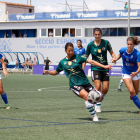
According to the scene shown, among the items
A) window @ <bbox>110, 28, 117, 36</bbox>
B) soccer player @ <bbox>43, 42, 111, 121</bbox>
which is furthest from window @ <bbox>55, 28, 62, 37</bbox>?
soccer player @ <bbox>43, 42, 111, 121</bbox>

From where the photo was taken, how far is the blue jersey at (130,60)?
8.70 m

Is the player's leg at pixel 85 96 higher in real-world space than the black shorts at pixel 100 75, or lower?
lower

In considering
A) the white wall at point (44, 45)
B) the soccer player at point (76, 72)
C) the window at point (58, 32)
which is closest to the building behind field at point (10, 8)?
the white wall at point (44, 45)

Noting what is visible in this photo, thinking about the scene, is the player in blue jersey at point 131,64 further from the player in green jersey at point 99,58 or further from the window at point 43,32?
the window at point 43,32

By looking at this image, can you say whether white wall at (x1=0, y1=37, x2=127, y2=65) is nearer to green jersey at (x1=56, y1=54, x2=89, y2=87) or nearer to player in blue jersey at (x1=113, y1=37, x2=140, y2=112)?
player in blue jersey at (x1=113, y1=37, x2=140, y2=112)

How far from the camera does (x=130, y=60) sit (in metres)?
8.76

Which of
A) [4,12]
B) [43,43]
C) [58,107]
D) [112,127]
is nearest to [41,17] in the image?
[43,43]

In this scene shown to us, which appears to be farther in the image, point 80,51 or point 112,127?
point 80,51

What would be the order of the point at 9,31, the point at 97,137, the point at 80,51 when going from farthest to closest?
the point at 9,31 < the point at 80,51 < the point at 97,137

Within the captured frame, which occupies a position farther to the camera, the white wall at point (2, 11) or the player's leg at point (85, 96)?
the white wall at point (2, 11)

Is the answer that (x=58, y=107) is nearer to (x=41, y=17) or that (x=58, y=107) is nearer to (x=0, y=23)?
→ (x=41, y=17)

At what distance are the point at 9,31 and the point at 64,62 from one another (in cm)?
4639

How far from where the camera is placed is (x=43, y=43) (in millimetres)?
47656

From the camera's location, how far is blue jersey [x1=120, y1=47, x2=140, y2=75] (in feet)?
28.6
